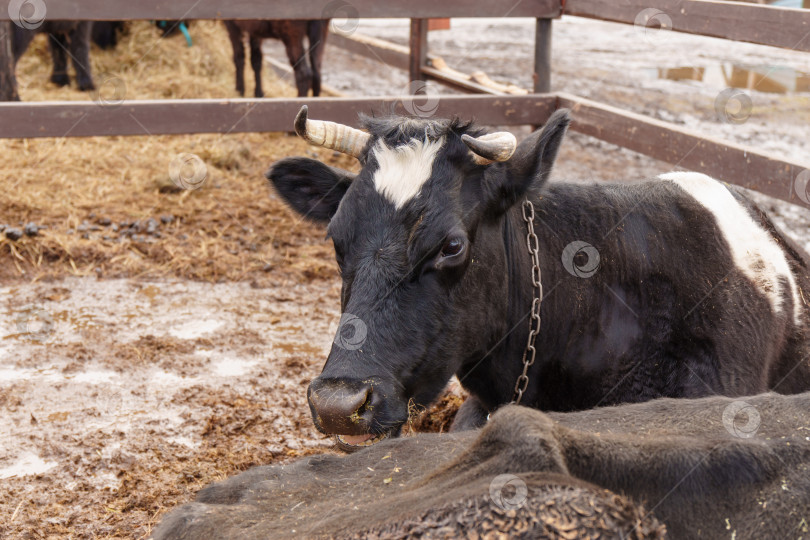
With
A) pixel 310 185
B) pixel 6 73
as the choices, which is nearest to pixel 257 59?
pixel 6 73

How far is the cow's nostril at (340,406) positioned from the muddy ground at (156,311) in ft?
3.05

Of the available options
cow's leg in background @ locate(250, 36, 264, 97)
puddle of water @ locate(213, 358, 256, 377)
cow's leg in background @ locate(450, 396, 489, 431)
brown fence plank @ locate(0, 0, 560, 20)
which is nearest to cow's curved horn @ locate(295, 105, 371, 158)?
cow's leg in background @ locate(450, 396, 489, 431)

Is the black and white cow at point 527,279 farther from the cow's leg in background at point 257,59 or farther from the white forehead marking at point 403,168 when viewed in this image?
the cow's leg in background at point 257,59

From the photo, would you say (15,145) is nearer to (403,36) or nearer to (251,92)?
(251,92)

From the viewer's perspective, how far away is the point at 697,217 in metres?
3.55

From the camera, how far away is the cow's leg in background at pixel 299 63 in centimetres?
995

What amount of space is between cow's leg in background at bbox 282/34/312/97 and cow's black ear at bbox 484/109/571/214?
7.18 meters

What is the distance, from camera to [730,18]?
5156 mm

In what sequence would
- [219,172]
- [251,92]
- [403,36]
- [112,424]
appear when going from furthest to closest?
1. [403,36]
2. [251,92]
3. [219,172]
4. [112,424]

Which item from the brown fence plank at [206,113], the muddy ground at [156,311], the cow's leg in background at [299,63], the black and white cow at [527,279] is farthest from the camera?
the cow's leg in background at [299,63]

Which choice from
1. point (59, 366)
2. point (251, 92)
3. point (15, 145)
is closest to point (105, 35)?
point (251, 92)

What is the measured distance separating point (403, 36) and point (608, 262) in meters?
13.5

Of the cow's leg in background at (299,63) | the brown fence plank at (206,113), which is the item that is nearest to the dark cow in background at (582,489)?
the brown fence plank at (206,113)

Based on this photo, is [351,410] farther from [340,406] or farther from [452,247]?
[452,247]
